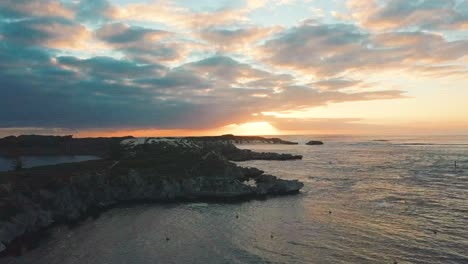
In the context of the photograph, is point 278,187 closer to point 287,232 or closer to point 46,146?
point 287,232

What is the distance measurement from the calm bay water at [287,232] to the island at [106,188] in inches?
172

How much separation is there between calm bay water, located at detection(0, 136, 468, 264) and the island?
4.38 m

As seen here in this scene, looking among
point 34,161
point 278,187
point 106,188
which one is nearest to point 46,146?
point 34,161

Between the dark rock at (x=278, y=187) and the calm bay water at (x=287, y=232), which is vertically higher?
the dark rock at (x=278, y=187)

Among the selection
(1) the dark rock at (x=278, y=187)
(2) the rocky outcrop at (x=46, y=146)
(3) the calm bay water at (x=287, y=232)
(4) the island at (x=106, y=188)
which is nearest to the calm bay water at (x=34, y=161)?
(4) the island at (x=106, y=188)

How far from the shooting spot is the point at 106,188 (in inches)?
2958

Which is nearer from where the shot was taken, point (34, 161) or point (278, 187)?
point (278, 187)

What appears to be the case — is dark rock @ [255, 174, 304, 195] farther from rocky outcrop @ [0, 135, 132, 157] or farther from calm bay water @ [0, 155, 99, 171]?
rocky outcrop @ [0, 135, 132, 157]

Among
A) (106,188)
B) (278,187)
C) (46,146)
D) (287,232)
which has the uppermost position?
(46,146)

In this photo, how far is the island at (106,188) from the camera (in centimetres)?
5444

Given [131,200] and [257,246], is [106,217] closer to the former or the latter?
[131,200]

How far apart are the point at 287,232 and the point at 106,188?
39567mm

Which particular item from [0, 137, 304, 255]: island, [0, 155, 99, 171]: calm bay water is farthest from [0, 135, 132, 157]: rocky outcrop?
[0, 137, 304, 255]: island

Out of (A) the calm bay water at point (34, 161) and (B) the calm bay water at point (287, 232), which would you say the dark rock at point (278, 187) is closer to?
(B) the calm bay water at point (287, 232)
